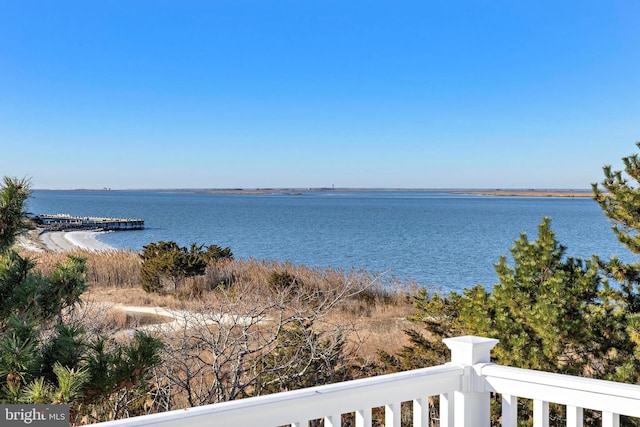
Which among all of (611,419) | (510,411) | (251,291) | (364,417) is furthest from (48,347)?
(251,291)

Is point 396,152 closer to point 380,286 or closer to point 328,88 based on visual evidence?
point 328,88

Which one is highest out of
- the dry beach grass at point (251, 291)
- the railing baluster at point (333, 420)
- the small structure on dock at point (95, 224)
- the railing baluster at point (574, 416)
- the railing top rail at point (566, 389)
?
the railing top rail at point (566, 389)

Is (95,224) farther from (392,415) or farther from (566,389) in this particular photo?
(566,389)

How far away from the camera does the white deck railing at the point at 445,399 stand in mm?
1755

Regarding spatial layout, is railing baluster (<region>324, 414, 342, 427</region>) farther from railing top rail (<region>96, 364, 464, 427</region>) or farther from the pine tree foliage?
the pine tree foliage

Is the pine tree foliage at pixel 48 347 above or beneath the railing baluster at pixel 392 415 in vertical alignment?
above

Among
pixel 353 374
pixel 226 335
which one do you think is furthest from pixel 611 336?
pixel 226 335

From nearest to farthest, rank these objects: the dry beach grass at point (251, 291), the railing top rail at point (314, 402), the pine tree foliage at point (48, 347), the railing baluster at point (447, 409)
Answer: the railing top rail at point (314, 402) → the pine tree foliage at point (48, 347) → the railing baluster at point (447, 409) → the dry beach grass at point (251, 291)

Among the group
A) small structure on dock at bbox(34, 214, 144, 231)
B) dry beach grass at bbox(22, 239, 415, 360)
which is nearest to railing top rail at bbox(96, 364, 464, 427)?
dry beach grass at bbox(22, 239, 415, 360)


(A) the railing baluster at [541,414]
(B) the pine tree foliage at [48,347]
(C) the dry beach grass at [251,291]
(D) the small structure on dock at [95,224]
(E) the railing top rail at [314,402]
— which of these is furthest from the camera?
(D) the small structure on dock at [95,224]

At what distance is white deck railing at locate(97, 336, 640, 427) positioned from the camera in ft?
5.76

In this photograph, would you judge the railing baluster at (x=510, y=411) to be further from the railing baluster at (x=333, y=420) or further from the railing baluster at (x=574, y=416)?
the railing baluster at (x=333, y=420)

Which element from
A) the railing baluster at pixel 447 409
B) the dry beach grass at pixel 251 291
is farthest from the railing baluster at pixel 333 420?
the dry beach grass at pixel 251 291

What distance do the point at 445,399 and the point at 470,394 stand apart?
12cm
